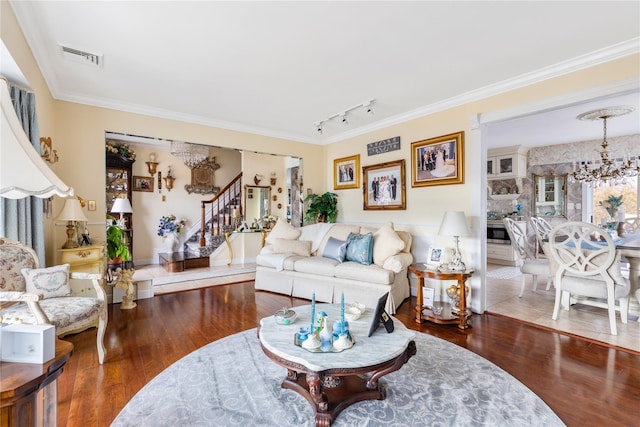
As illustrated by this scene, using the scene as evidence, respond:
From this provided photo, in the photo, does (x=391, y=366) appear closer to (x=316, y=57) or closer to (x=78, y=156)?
(x=316, y=57)

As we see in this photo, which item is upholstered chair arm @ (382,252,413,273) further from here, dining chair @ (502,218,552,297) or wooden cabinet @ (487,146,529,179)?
wooden cabinet @ (487,146,529,179)

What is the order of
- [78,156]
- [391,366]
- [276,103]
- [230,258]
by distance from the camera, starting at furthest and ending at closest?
[230,258], [276,103], [78,156], [391,366]

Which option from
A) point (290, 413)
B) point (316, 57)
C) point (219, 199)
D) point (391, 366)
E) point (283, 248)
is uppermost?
point (316, 57)

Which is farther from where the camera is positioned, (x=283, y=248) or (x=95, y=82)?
(x=283, y=248)

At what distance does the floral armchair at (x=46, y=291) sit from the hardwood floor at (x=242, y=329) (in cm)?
34

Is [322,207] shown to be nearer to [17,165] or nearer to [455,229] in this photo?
[455,229]

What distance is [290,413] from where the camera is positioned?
1.79 meters

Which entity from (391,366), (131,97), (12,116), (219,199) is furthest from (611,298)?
(219,199)

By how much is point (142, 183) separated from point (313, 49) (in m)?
5.38

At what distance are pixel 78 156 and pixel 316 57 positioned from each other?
10.5 ft

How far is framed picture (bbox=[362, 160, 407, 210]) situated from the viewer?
180 inches

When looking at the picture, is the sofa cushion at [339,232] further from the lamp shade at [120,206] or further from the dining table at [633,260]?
the lamp shade at [120,206]

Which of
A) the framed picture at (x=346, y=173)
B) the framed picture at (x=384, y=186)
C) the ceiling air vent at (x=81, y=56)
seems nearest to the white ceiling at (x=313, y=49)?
the ceiling air vent at (x=81, y=56)

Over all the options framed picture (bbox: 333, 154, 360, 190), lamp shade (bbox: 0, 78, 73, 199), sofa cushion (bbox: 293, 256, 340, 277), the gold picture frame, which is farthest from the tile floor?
the gold picture frame
